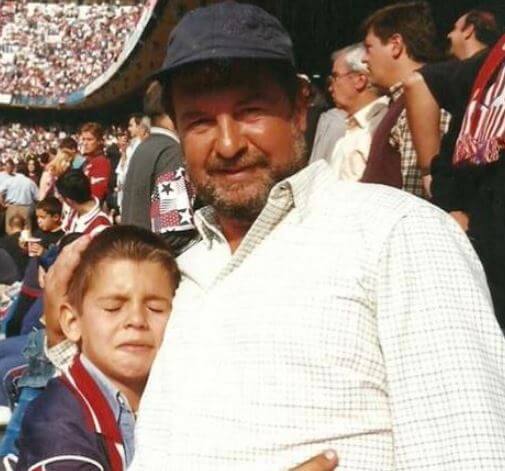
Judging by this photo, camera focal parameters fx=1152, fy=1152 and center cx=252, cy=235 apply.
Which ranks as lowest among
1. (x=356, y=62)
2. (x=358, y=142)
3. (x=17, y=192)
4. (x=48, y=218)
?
(x=358, y=142)

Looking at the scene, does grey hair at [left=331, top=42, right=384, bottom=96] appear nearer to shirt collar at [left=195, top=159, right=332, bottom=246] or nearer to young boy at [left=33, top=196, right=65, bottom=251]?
shirt collar at [left=195, top=159, right=332, bottom=246]

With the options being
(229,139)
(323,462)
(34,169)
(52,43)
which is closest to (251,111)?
(229,139)

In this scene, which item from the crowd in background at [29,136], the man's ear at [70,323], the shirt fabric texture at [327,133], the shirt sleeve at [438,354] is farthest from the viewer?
the crowd in background at [29,136]

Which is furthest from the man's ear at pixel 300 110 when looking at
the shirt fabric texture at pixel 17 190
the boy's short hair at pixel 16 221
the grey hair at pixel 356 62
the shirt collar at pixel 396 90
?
the shirt fabric texture at pixel 17 190

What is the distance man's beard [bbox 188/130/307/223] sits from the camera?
1.87m

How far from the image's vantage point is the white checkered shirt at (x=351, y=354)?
1.48 m

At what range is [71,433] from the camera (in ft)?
7.36

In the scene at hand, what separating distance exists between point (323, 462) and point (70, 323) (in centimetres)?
115

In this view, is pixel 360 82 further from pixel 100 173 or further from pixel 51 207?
pixel 100 173

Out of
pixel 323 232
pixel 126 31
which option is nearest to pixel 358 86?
pixel 323 232

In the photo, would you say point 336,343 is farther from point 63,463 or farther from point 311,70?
point 311,70

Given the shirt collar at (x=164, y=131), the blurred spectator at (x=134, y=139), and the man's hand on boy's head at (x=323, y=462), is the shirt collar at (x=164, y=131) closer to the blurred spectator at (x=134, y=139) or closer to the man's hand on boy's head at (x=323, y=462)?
the blurred spectator at (x=134, y=139)

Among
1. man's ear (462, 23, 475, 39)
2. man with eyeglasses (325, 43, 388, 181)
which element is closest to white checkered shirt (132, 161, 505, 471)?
man's ear (462, 23, 475, 39)

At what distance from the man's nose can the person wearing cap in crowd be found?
95 millimetres
